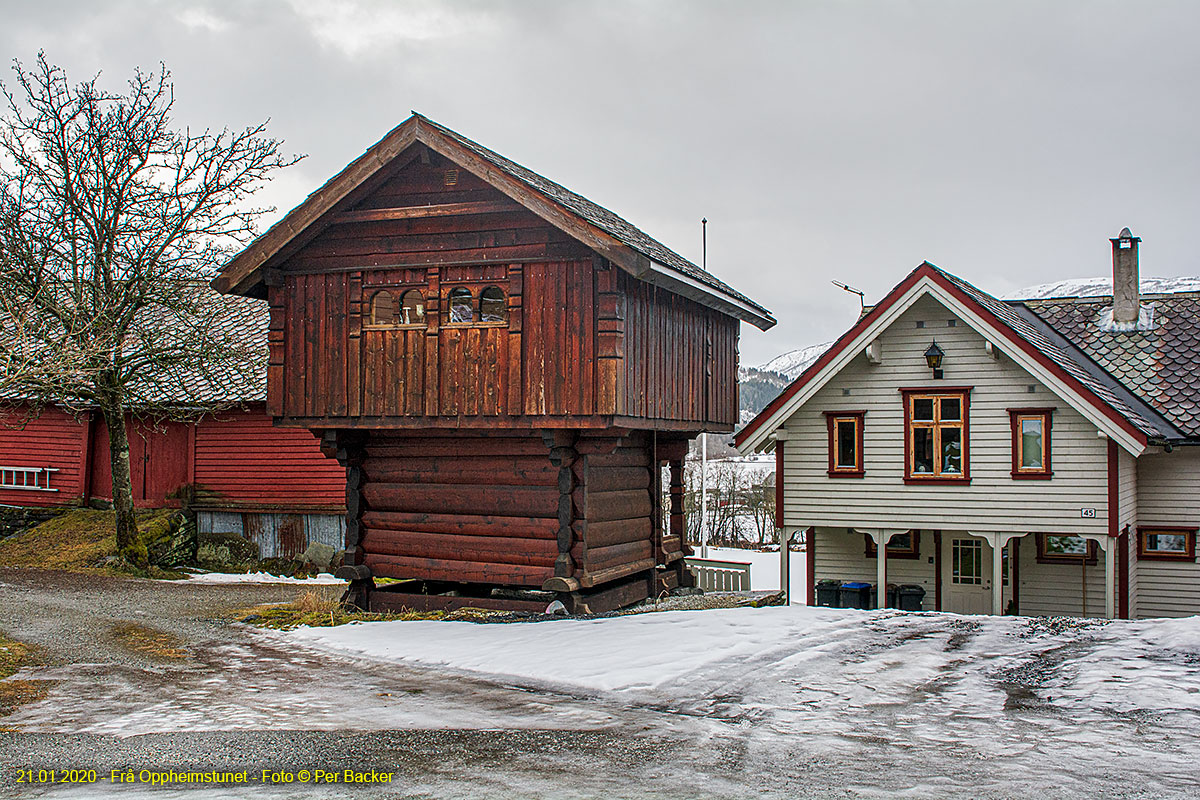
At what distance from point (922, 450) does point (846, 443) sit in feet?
4.28

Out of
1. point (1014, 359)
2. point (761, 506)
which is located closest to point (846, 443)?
point (1014, 359)

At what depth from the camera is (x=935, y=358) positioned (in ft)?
57.3

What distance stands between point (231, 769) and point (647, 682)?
4.75 m

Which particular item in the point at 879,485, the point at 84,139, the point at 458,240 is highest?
the point at 84,139

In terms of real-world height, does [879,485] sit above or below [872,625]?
above

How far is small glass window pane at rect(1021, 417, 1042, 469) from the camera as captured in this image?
17062mm

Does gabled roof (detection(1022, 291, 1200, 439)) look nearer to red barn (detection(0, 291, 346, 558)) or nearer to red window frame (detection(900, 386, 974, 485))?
red window frame (detection(900, 386, 974, 485))

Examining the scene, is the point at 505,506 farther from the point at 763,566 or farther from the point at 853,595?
the point at 763,566

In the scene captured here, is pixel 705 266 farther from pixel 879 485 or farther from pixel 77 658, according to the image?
pixel 77 658

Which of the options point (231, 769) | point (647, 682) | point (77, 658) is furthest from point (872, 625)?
point (77, 658)

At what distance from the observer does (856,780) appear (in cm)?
766

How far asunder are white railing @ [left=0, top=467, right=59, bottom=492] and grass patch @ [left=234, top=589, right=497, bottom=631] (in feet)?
46.6

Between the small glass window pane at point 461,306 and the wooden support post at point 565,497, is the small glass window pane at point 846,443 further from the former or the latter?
the small glass window pane at point 461,306

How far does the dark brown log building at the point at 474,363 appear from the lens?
1575 centimetres
